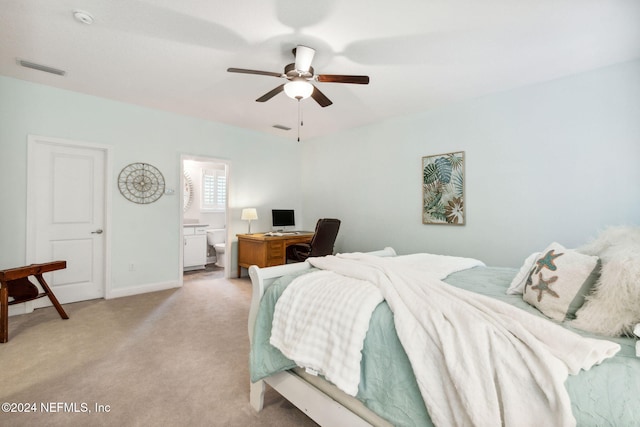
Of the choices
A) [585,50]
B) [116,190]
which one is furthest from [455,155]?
[116,190]

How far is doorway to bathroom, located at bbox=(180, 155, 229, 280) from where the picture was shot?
562cm

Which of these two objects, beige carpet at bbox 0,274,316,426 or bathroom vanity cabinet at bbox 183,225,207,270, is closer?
beige carpet at bbox 0,274,316,426

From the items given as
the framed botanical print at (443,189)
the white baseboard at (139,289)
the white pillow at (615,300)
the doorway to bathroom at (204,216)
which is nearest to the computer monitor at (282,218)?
the doorway to bathroom at (204,216)

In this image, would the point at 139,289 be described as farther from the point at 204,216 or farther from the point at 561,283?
the point at 561,283

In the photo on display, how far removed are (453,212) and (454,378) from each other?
10.3 ft

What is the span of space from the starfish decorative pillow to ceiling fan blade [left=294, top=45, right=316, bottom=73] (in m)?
2.23

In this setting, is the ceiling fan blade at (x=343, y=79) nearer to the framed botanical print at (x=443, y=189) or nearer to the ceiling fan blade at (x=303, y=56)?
the ceiling fan blade at (x=303, y=56)

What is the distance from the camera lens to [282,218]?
5465 mm

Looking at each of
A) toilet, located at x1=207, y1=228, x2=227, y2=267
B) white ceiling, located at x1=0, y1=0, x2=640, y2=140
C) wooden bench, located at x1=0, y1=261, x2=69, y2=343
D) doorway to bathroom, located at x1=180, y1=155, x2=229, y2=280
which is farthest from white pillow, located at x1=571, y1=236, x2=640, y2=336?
toilet, located at x1=207, y1=228, x2=227, y2=267

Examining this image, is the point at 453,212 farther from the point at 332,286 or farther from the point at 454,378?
the point at 454,378

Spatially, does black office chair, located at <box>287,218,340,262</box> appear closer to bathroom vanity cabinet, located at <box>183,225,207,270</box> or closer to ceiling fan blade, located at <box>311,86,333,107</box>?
ceiling fan blade, located at <box>311,86,333,107</box>

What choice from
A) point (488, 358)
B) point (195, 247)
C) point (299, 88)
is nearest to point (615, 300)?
point (488, 358)

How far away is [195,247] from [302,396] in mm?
4644

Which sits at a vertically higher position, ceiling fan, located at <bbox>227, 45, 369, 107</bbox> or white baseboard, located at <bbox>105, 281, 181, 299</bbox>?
ceiling fan, located at <bbox>227, 45, 369, 107</bbox>
